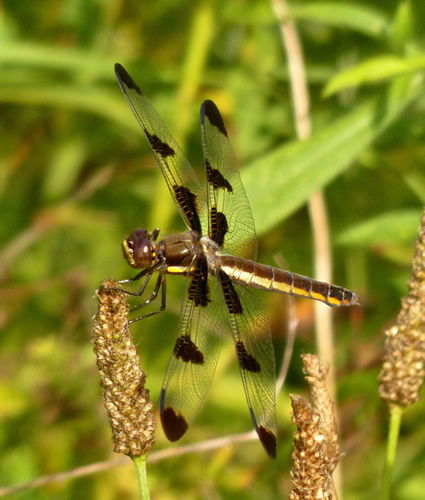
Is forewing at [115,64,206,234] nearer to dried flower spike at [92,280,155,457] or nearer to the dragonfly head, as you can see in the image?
the dragonfly head

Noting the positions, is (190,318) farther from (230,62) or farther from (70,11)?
(70,11)

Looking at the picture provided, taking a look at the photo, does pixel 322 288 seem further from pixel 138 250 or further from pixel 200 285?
pixel 138 250

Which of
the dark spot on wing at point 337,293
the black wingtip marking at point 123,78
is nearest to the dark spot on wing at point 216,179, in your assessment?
the black wingtip marking at point 123,78

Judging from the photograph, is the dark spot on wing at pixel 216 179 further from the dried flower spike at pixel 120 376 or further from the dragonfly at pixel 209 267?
the dried flower spike at pixel 120 376

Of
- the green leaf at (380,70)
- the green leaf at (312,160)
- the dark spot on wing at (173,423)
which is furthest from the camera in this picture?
the green leaf at (312,160)

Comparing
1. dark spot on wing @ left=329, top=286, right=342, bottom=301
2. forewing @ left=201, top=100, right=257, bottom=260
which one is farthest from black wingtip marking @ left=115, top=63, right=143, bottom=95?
dark spot on wing @ left=329, top=286, right=342, bottom=301

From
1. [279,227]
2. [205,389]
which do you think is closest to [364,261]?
[279,227]
